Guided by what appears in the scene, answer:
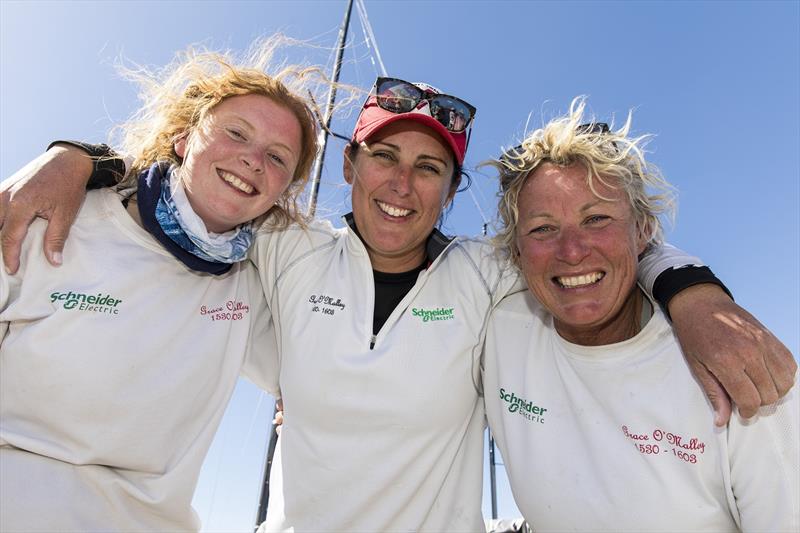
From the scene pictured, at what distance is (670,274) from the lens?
94.9 inches

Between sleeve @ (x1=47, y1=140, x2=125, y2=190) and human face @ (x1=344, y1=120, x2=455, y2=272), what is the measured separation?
1307 mm

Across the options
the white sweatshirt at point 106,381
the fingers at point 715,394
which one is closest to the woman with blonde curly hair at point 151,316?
the white sweatshirt at point 106,381

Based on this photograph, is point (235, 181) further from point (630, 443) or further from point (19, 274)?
point (630, 443)

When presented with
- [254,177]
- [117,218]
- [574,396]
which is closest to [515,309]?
[574,396]

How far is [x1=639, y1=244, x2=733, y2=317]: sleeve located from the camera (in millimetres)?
2318

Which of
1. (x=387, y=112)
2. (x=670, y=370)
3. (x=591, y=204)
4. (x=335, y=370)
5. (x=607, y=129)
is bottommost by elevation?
(x=335, y=370)

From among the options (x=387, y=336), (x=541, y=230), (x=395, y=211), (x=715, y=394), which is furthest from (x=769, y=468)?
(x=395, y=211)

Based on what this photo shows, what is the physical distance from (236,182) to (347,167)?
83 cm

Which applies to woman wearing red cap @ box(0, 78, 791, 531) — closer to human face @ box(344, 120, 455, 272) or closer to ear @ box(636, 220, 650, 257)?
human face @ box(344, 120, 455, 272)

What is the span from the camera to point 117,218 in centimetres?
256

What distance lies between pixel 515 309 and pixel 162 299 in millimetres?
1893

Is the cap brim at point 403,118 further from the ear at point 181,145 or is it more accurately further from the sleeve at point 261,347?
the sleeve at point 261,347

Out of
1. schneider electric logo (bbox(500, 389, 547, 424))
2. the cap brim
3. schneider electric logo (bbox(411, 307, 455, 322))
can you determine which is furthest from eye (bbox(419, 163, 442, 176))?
schneider electric logo (bbox(500, 389, 547, 424))

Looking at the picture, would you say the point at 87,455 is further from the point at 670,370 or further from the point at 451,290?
the point at 670,370
